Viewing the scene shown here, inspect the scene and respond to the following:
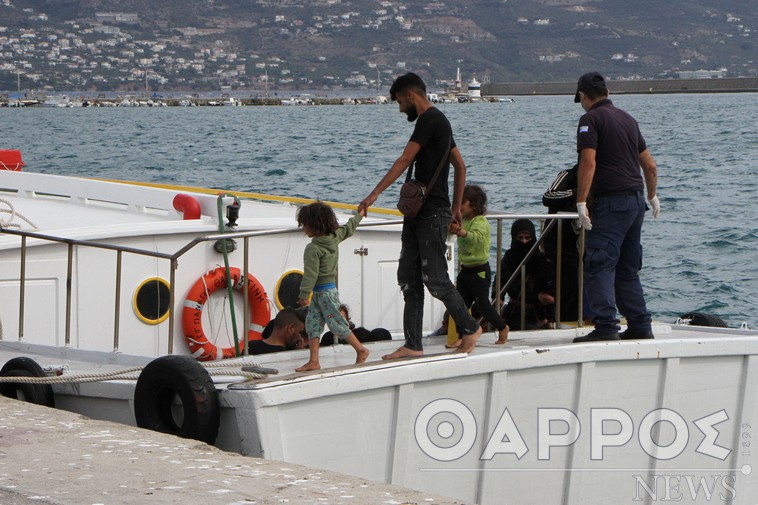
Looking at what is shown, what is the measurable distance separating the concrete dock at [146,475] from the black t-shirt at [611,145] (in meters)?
2.69

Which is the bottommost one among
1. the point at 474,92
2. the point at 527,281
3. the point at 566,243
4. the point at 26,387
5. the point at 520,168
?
the point at 26,387

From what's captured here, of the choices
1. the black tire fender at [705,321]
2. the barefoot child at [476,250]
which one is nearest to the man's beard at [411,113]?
the barefoot child at [476,250]

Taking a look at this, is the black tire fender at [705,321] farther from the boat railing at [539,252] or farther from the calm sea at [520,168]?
the calm sea at [520,168]

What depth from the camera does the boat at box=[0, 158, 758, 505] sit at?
6.04 metres

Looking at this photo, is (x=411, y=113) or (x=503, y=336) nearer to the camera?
(x=411, y=113)

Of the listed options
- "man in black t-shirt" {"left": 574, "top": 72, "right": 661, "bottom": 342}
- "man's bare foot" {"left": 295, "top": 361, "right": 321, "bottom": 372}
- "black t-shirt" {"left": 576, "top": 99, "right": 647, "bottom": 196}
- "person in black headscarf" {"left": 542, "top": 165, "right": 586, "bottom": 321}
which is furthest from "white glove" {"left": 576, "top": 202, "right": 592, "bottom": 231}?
"man's bare foot" {"left": 295, "top": 361, "right": 321, "bottom": 372}

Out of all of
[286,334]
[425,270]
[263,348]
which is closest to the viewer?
[425,270]

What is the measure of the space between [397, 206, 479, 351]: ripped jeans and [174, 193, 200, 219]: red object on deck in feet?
10.3

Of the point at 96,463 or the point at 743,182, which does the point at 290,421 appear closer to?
the point at 96,463

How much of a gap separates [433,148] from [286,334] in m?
1.60

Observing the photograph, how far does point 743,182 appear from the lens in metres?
37.4

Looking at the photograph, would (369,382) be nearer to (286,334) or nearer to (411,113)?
(286,334)

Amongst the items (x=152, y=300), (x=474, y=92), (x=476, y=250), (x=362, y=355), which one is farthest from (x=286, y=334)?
(x=474, y=92)

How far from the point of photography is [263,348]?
722cm
